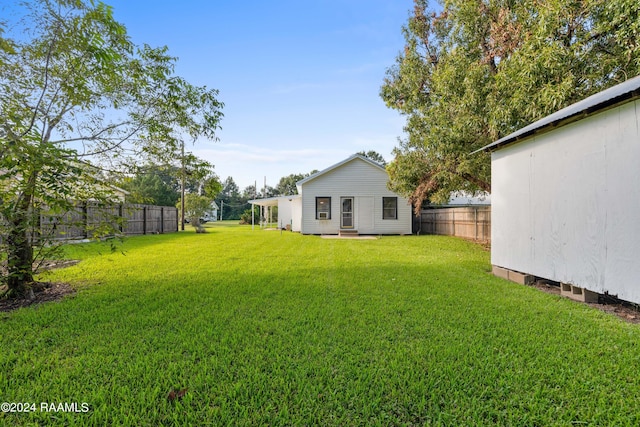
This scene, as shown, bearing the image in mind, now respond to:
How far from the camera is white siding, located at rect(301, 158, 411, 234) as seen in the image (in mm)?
18016

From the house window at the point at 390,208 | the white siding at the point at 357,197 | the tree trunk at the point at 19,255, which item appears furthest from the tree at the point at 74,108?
the house window at the point at 390,208

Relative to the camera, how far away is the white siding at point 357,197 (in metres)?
18.0

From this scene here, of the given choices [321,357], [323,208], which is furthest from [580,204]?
[323,208]

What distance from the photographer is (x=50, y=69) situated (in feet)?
16.1

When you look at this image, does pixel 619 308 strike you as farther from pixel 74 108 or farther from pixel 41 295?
pixel 74 108

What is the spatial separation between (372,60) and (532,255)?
11.8 meters

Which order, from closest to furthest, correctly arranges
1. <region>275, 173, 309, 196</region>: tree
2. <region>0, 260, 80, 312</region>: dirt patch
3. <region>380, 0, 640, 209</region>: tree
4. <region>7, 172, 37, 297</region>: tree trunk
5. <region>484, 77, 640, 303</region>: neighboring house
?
<region>484, 77, 640, 303</region>: neighboring house < <region>7, 172, 37, 297</region>: tree trunk < <region>0, 260, 80, 312</region>: dirt patch < <region>380, 0, 640, 209</region>: tree < <region>275, 173, 309, 196</region>: tree

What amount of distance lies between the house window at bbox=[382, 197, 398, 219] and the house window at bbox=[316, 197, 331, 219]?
3.40 m

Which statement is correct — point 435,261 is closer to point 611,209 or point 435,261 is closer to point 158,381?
point 611,209

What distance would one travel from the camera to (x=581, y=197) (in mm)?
4637

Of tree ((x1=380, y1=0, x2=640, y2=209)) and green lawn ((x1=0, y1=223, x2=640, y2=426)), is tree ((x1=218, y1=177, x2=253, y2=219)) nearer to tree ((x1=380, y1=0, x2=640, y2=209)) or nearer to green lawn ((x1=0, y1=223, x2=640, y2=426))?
tree ((x1=380, y1=0, x2=640, y2=209))

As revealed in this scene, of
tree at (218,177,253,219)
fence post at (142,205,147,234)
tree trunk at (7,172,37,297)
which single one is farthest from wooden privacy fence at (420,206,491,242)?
tree at (218,177,253,219)

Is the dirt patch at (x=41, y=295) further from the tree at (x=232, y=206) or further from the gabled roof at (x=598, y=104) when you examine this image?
the tree at (x=232, y=206)

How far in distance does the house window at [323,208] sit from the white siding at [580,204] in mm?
12305
